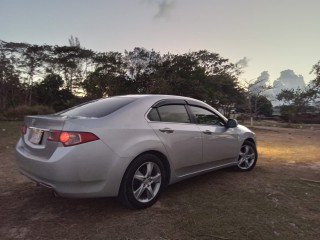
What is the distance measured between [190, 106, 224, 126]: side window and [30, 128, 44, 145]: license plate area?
2275 millimetres

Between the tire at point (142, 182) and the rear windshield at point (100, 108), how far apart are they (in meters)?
0.72

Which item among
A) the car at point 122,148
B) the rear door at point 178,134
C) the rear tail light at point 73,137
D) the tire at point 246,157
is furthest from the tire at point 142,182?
the tire at point 246,157

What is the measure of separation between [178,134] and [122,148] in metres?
0.99

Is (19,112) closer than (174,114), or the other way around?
(174,114)

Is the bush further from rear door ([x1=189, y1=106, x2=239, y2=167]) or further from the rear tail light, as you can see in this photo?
the rear tail light

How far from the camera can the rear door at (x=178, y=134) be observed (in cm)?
387

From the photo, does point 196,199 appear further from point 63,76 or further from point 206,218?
point 63,76

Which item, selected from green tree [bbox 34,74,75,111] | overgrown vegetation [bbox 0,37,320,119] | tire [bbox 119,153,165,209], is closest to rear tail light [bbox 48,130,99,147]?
tire [bbox 119,153,165,209]

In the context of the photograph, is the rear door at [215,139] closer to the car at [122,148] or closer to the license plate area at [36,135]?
the car at [122,148]

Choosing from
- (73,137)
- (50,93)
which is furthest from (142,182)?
(50,93)

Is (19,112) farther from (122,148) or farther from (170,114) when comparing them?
(122,148)

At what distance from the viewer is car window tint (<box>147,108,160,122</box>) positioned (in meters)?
3.84

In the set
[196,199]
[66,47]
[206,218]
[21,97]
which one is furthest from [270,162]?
[66,47]

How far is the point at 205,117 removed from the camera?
188 inches
